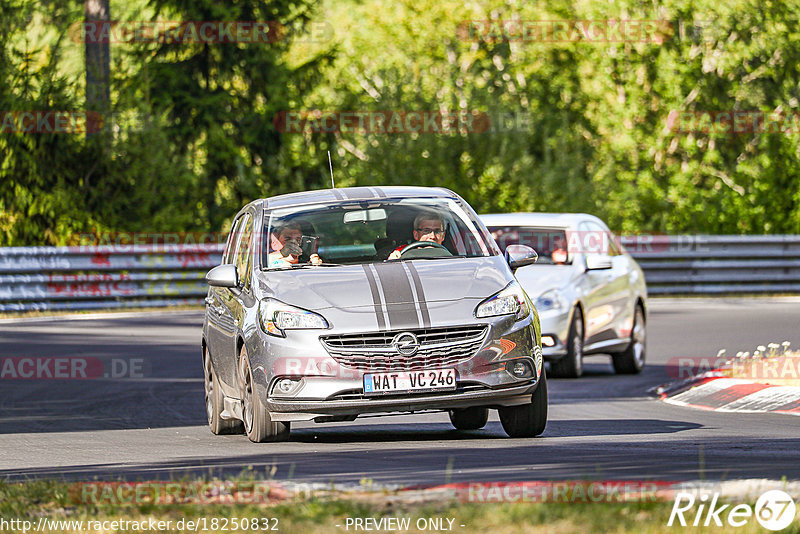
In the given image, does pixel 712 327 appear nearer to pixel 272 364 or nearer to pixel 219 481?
pixel 272 364

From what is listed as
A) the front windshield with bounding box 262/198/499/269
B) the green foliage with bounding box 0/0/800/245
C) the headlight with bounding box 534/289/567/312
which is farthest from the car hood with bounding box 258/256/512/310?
the green foliage with bounding box 0/0/800/245

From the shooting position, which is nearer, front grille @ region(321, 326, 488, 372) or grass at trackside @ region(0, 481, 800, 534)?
grass at trackside @ region(0, 481, 800, 534)

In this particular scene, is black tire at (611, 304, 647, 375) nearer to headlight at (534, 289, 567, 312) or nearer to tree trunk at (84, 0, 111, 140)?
headlight at (534, 289, 567, 312)

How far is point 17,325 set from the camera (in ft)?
81.6

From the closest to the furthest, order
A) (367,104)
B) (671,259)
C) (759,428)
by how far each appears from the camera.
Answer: (759,428), (671,259), (367,104)

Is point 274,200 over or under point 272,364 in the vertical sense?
over

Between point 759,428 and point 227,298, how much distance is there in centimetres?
391

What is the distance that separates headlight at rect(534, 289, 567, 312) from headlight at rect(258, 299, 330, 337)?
630 cm

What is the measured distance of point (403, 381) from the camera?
10281 mm

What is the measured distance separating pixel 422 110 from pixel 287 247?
1100 inches

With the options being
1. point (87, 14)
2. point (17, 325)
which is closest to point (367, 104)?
point (87, 14)

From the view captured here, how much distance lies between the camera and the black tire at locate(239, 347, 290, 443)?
35.6 ft

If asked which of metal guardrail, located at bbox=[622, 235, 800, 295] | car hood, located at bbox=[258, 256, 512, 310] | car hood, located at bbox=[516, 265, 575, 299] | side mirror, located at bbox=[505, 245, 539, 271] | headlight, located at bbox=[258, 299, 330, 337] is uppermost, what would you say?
side mirror, located at bbox=[505, 245, 539, 271]

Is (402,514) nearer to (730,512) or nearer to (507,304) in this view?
(730,512)
